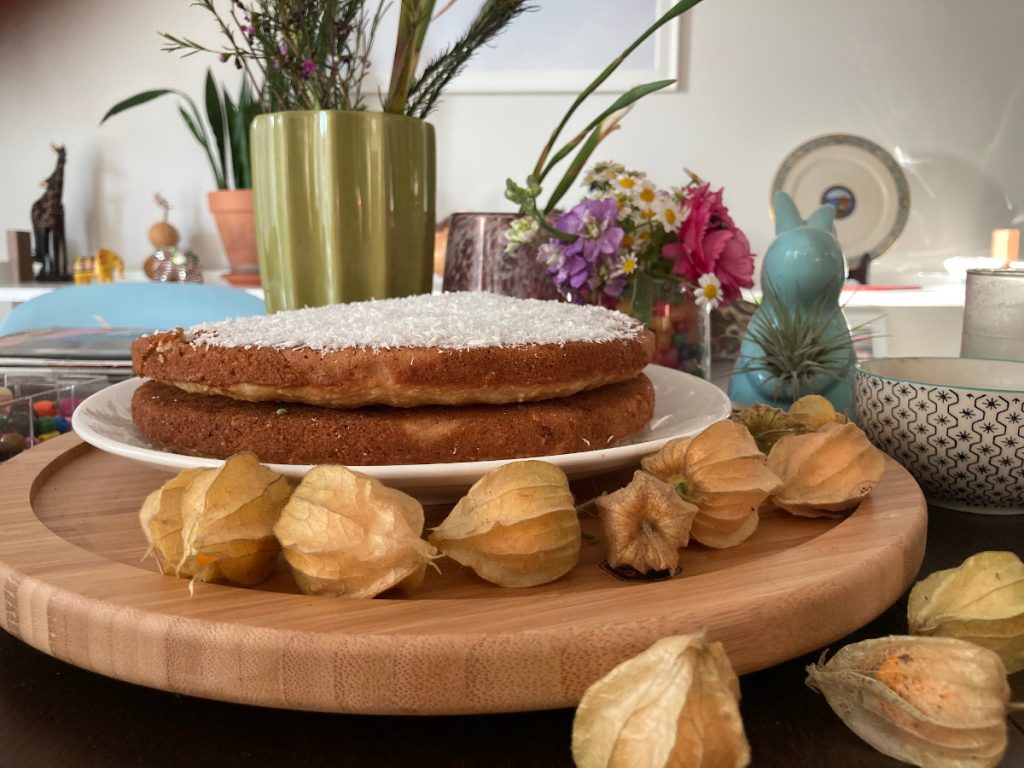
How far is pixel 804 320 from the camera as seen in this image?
2.61 ft

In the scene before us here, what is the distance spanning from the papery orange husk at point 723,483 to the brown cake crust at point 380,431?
12cm

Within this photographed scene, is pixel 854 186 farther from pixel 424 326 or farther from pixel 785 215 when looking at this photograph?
pixel 424 326

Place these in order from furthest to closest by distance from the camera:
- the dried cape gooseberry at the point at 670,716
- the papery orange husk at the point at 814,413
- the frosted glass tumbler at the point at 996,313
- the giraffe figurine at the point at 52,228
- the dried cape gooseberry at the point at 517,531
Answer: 1. the giraffe figurine at the point at 52,228
2. the frosted glass tumbler at the point at 996,313
3. the papery orange husk at the point at 814,413
4. the dried cape gooseberry at the point at 517,531
5. the dried cape gooseberry at the point at 670,716

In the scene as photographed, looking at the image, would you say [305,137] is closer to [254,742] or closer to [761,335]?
[761,335]

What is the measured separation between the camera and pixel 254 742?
32cm

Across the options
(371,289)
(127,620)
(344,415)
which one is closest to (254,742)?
(127,620)

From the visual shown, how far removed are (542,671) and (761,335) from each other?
578 millimetres

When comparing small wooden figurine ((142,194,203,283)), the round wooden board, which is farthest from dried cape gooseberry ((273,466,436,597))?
small wooden figurine ((142,194,203,283))

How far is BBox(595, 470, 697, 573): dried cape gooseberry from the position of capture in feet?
1.20

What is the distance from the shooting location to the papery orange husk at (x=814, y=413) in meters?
0.59

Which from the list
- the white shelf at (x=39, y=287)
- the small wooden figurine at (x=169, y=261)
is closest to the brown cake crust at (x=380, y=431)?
the white shelf at (x=39, y=287)

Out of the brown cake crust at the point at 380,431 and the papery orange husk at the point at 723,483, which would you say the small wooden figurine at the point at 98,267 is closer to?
the brown cake crust at the point at 380,431

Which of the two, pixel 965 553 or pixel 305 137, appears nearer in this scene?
pixel 965 553

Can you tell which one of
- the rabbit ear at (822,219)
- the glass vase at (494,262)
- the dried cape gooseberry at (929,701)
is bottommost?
the dried cape gooseberry at (929,701)
